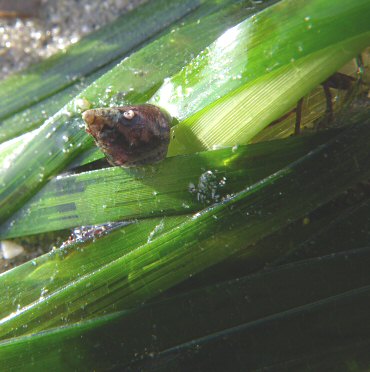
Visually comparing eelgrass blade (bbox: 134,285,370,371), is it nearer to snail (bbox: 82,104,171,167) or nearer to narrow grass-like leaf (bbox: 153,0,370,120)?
snail (bbox: 82,104,171,167)

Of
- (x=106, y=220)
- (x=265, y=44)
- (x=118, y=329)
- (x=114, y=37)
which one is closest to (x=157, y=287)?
(x=118, y=329)

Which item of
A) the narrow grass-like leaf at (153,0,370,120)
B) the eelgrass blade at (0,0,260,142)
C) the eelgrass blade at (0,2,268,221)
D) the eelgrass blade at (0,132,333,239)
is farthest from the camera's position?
the eelgrass blade at (0,0,260,142)

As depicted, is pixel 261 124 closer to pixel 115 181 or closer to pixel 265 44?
pixel 265 44

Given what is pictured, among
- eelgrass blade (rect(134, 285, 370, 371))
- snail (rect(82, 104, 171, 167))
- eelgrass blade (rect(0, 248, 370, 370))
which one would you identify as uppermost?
snail (rect(82, 104, 171, 167))

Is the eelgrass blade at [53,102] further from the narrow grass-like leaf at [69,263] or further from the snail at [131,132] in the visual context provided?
the narrow grass-like leaf at [69,263]

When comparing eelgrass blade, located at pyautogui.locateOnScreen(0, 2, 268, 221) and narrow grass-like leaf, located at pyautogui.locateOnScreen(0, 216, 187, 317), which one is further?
eelgrass blade, located at pyautogui.locateOnScreen(0, 2, 268, 221)

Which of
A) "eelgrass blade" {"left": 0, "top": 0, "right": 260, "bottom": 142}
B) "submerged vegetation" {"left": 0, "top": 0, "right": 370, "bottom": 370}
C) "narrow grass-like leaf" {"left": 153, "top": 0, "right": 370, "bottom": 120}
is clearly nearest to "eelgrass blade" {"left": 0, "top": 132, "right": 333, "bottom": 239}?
"submerged vegetation" {"left": 0, "top": 0, "right": 370, "bottom": 370}

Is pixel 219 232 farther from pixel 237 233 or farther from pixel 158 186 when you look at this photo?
pixel 158 186

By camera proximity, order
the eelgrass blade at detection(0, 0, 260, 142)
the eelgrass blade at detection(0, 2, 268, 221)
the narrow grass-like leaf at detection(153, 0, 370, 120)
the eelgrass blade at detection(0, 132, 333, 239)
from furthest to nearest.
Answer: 1. the eelgrass blade at detection(0, 0, 260, 142)
2. the eelgrass blade at detection(0, 2, 268, 221)
3. the eelgrass blade at detection(0, 132, 333, 239)
4. the narrow grass-like leaf at detection(153, 0, 370, 120)
